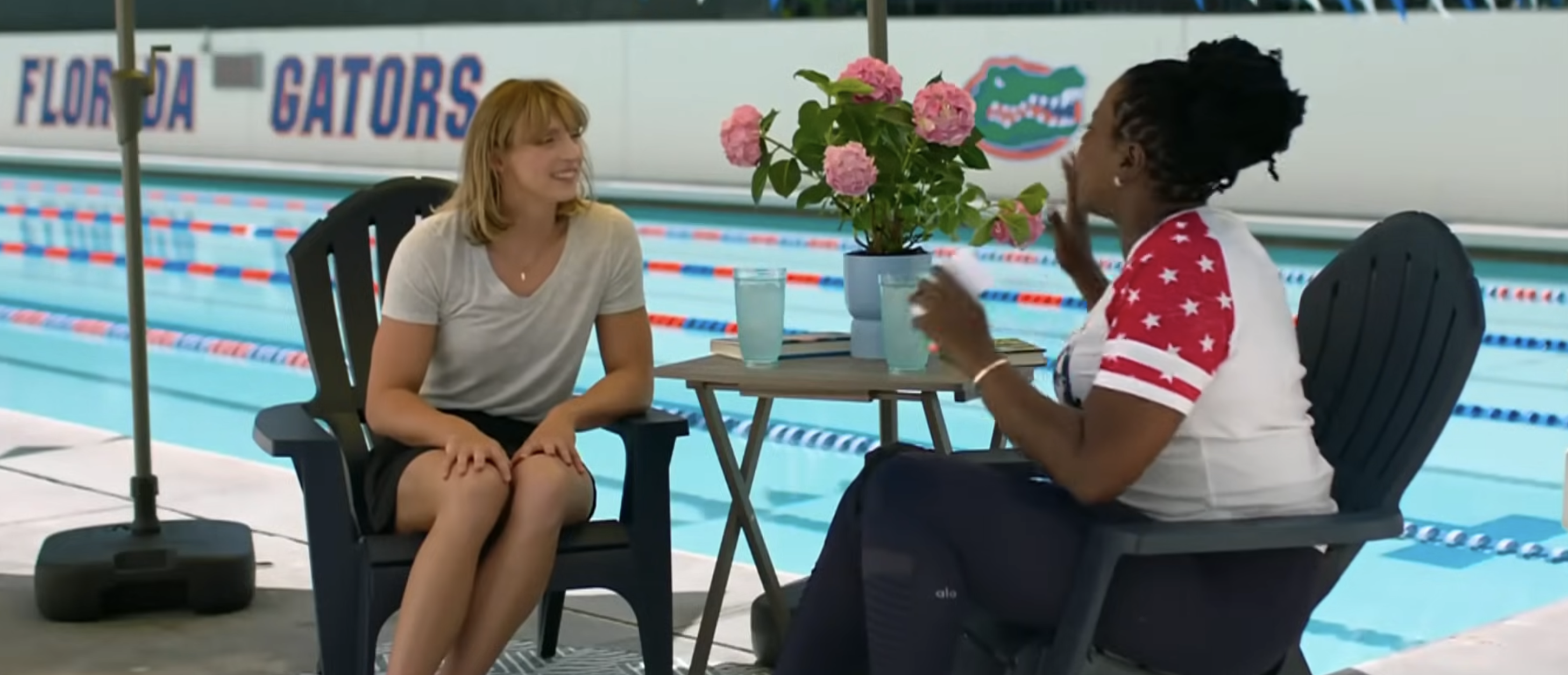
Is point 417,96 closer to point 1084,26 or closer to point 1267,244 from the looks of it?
point 1084,26

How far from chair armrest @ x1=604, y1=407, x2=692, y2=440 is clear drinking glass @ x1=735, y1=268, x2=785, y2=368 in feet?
0.47

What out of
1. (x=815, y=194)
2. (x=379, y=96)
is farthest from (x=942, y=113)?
(x=379, y=96)

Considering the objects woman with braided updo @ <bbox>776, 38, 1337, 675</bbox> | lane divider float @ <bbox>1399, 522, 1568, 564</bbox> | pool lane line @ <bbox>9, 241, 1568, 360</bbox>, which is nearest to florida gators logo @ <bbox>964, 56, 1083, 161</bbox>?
pool lane line @ <bbox>9, 241, 1568, 360</bbox>

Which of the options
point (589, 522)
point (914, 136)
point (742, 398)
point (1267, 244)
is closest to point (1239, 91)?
point (914, 136)

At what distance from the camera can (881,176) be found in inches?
120

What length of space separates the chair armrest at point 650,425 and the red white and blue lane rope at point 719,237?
5625 millimetres

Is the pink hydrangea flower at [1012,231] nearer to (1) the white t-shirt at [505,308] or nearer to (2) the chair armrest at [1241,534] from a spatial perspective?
(1) the white t-shirt at [505,308]

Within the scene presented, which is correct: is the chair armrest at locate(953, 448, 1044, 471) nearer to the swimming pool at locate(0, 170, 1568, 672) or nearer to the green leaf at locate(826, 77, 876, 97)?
the green leaf at locate(826, 77, 876, 97)

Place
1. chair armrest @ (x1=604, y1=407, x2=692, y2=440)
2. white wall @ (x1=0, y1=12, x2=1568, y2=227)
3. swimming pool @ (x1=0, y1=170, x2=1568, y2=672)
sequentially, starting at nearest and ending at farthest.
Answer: chair armrest @ (x1=604, y1=407, x2=692, y2=440) → swimming pool @ (x1=0, y1=170, x2=1568, y2=672) → white wall @ (x1=0, y1=12, x2=1568, y2=227)

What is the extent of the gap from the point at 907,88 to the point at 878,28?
Result: 9.33 metres

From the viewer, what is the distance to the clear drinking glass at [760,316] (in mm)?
2947

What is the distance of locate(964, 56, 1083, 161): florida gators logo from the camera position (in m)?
12.0

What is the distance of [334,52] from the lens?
15.9 metres

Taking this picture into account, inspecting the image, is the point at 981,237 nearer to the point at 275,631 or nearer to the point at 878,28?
the point at 878,28
